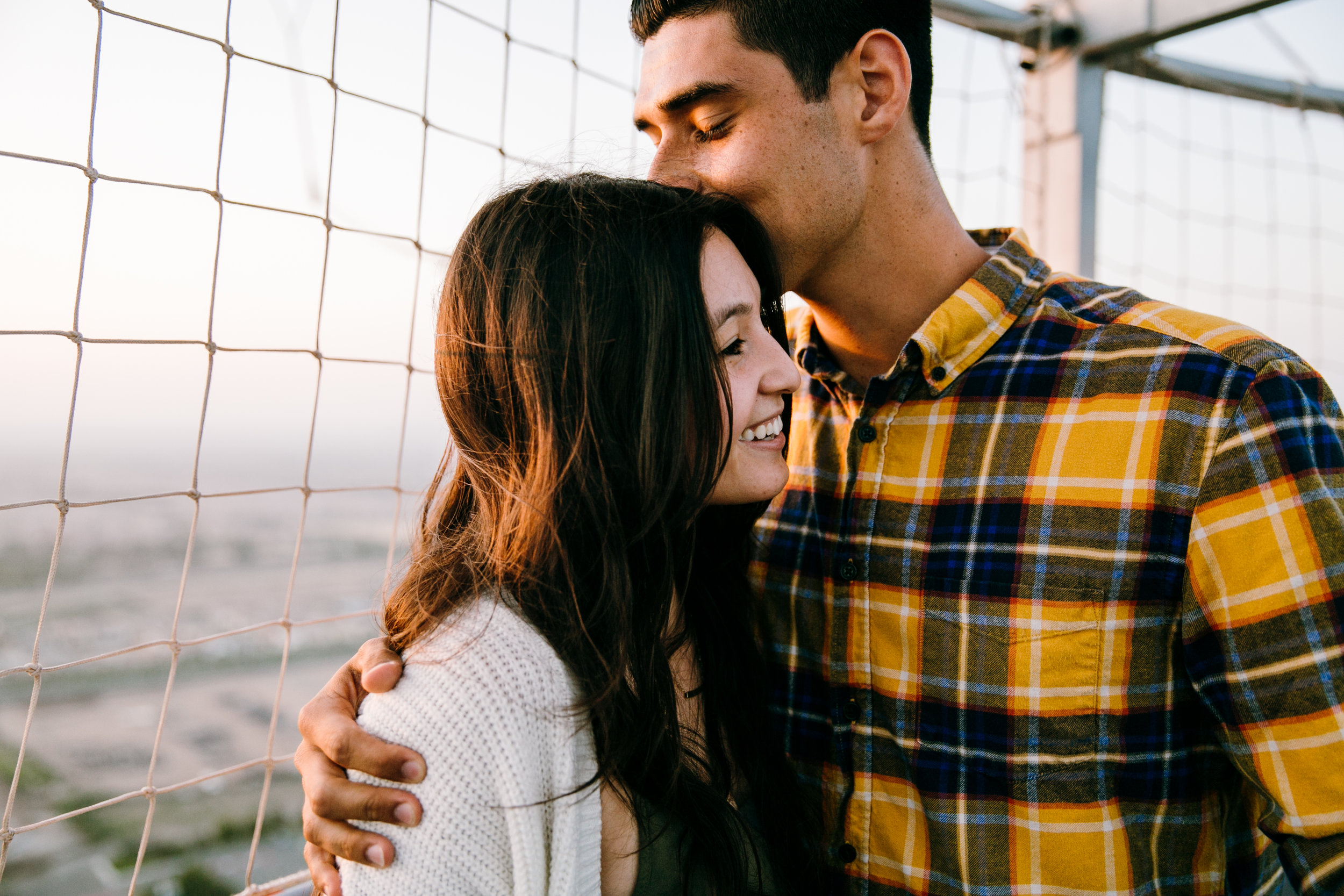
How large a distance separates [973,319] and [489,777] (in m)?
0.81

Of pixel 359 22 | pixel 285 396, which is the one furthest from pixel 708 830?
pixel 359 22

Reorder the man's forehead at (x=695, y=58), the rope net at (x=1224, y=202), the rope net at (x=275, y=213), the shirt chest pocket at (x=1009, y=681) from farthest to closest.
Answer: the rope net at (x=1224, y=202), the man's forehead at (x=695, y=58), the rope net at (x=275, y=213), the shirt chest pocket at (x=1009, y=681)

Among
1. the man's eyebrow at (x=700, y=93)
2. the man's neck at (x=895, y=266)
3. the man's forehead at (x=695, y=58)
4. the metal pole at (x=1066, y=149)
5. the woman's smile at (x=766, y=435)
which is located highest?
the metal pole at (x=1066, y=149)

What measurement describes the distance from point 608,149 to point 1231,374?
2.65 ft

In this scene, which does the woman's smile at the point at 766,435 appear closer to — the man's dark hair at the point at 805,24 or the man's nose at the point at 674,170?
the man's nose at the point at 674,170

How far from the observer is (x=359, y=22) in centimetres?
135

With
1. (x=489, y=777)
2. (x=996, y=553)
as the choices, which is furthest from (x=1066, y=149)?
(x=489, y=777)

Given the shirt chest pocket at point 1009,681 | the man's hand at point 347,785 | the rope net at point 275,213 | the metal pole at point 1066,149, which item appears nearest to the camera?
the man's hand at point 347,785

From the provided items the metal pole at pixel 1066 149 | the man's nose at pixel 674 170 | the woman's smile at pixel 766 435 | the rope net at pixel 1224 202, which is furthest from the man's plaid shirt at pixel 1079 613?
the rope net at pixel 1224 202

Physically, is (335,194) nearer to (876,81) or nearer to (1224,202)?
(876,81)

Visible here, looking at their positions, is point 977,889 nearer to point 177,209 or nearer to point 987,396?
point 987,396

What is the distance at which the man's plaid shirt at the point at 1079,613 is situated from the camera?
0.82 meters

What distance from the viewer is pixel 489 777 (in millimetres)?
729

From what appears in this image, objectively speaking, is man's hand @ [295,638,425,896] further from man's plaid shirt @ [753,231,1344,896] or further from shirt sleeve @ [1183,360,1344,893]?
shirt sleeve @ [1183,360,1344,893]
